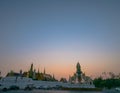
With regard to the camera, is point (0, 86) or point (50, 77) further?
point (50, 77)

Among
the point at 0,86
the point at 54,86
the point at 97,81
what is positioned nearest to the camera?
the point at 0,86

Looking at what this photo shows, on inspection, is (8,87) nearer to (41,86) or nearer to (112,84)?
(41,86)

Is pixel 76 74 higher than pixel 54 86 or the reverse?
higher

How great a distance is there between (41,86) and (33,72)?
55.8 ft

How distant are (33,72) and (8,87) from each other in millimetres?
30807

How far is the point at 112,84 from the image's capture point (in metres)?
127

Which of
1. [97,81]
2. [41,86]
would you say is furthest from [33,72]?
[97,81]

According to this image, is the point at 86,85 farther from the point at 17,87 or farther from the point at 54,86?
the point at 17,87

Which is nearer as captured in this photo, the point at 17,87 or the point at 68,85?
the point at 17,87

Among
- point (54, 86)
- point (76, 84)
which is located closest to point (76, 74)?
point (76, 84)

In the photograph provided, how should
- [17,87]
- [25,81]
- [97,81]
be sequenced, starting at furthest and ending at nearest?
1. [97,81]
2. [25,81]
3. [17,87]

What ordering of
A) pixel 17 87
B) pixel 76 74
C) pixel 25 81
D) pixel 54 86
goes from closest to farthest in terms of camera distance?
pixel 17 87 → pixel 25 81 → pixel 54 86 → pixel 76 74

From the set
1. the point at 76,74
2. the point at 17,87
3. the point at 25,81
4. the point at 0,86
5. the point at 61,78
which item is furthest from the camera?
the point at 61,78

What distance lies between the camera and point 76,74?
4744 inches
